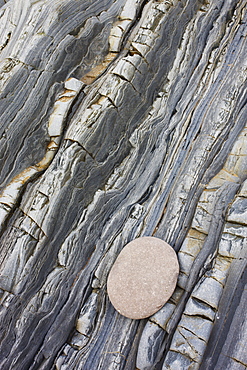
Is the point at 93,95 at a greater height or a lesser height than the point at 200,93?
lesser

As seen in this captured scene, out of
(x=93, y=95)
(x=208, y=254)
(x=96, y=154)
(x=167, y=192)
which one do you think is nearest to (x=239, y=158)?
(x=167, y=192)

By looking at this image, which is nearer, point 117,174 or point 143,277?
point 143,277

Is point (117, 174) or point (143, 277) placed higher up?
point (117, 174)

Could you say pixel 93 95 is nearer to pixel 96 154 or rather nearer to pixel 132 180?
pixel 96 154
